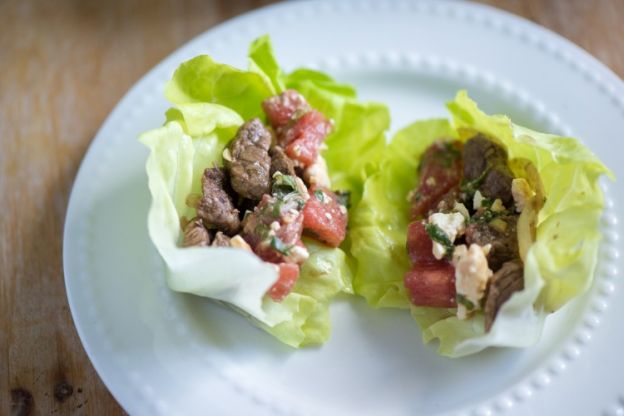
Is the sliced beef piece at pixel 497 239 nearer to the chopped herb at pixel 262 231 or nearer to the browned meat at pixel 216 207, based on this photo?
the chopped herb at pixel 262 231

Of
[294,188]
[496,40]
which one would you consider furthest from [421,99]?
[294,188]

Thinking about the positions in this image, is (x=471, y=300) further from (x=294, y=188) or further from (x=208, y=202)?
(x=208, y=202)

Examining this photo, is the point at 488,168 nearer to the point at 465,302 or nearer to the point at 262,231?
the point at 465,302

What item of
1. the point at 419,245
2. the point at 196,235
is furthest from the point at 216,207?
the point at 419,245

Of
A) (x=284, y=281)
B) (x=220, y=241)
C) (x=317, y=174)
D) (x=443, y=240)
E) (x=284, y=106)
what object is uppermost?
(x=284, y=106)

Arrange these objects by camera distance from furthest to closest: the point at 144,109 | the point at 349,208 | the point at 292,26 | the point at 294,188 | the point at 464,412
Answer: the point at 292,26
the point at 144,109
the point at 349,208
the point at 294,188
the point at 464,412

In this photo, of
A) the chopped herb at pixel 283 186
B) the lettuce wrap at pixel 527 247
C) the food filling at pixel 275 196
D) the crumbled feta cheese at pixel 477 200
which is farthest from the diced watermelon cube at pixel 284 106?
the crumbled feta cheese at pixel 477 200
